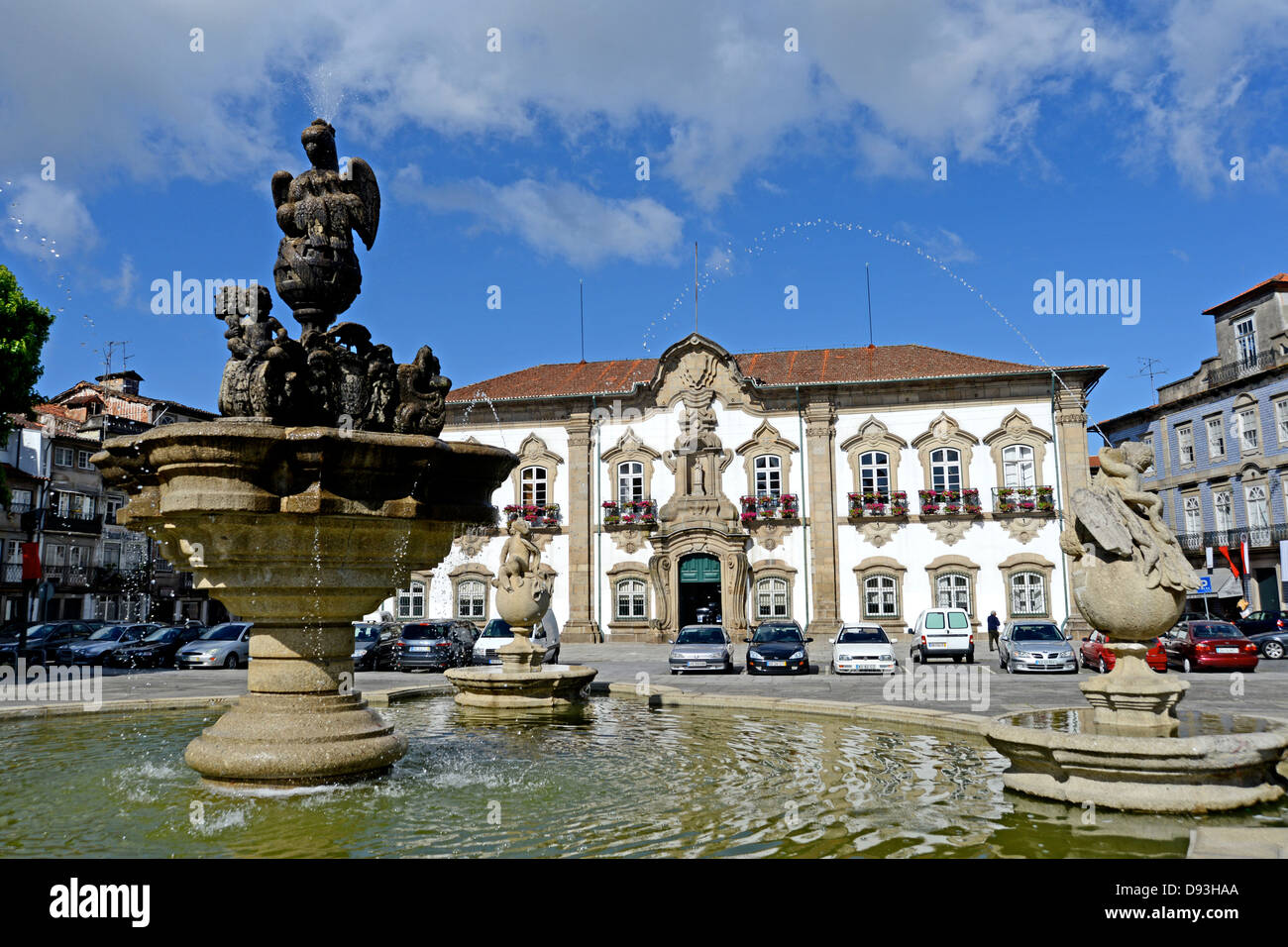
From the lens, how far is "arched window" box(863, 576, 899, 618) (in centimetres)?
3700

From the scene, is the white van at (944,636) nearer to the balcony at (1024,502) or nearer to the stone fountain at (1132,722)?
the balcony at (1024,502)

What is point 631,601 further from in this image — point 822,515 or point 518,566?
point 518,566

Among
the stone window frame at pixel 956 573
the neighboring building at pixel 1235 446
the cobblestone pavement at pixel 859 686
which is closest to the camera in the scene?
the cobblestone pavement at pixel 859 686

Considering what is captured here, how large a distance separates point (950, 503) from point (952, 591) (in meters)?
3.40

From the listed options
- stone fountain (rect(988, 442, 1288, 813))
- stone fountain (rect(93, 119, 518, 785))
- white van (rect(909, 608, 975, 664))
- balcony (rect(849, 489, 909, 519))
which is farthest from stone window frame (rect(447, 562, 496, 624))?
stone fountain (rect(988, 442, 1288, 813))

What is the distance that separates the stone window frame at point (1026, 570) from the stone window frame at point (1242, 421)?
651 inches

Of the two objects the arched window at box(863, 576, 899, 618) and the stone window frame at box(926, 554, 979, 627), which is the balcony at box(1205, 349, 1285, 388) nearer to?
the stone window frame at box(926, 554, 979, 627)

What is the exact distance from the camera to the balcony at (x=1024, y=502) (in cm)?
3584

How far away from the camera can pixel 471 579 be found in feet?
134

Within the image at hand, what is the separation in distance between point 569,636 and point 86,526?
32.7 metres

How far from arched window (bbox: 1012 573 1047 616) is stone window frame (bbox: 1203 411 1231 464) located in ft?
59.5

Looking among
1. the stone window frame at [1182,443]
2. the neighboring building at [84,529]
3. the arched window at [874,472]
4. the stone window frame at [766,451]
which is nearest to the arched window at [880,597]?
the arched window at [874,472]

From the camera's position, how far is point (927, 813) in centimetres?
641

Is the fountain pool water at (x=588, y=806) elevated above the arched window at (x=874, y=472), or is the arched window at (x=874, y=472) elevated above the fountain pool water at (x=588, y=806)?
the arched window at (x=874, y=472)
